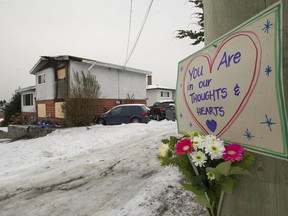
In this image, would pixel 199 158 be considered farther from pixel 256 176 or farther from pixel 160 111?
pixel 160 111

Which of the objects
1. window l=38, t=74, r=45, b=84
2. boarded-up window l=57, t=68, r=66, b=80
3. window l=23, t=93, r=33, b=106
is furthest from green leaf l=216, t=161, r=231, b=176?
window l=23, t=93, r=33, b=106

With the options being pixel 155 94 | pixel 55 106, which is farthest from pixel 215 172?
pixel 155 94

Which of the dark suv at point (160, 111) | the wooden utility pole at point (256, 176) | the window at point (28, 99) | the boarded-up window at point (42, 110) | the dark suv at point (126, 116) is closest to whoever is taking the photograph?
the wooden utility pole at point (256, 176)

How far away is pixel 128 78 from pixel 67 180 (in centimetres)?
1813

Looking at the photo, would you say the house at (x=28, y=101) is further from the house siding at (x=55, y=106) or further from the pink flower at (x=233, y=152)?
the pink flower at (x=233, y=152)

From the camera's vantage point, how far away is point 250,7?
4.67 feet

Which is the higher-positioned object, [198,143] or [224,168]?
[198,143]

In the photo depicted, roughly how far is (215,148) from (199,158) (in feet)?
0.39

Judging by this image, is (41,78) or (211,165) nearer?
(211,165)

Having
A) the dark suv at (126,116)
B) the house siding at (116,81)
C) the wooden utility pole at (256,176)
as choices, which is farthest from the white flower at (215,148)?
the house siding at (116,81)

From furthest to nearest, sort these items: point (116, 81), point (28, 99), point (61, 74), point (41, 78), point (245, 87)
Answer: point (28, 99), point (41, 78), point (116, 81), point (61, 74), point (245, 87)

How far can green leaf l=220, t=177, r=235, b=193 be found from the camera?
1.41 meters

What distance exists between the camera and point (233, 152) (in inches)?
53.8

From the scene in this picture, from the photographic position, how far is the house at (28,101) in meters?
25.1
